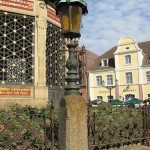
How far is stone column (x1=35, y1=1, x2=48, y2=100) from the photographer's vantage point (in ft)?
44.9

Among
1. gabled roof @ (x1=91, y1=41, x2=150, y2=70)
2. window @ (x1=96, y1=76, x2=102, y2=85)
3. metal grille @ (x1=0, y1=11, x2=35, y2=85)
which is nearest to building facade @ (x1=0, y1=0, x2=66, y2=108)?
metal grille @ (x1=0, y1=11, x2=35, y2=85)

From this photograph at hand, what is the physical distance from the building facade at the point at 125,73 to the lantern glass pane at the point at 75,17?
37.4 m

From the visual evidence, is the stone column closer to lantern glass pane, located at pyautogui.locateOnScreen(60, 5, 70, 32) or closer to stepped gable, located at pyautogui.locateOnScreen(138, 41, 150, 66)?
lantern glass pane, located at pyautogui.locateOnScreen(60, 5, 70, 32)

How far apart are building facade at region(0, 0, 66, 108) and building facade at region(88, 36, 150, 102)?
29551 millimetres

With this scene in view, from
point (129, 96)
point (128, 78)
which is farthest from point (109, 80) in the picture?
point (129, 96)

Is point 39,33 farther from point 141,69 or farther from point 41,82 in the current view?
point 141,69

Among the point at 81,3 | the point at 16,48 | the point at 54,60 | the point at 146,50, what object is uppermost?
the point at 146,50

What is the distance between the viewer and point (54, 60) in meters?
15.2

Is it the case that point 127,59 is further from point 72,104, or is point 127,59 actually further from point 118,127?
point 72,104

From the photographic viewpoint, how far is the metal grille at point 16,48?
13.2 m

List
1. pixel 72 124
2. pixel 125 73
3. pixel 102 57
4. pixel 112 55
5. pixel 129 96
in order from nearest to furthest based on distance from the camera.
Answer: pixel 72 124 < pixel 129 96 < pixel 125 73 < pixel 112 55 < pixel 102 57

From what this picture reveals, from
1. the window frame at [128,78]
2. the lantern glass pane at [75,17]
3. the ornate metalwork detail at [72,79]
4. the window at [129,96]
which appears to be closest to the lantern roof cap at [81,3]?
the lantern glass pane at [75,17]

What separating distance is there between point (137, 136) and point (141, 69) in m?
32.6

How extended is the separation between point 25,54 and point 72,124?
349 inches
